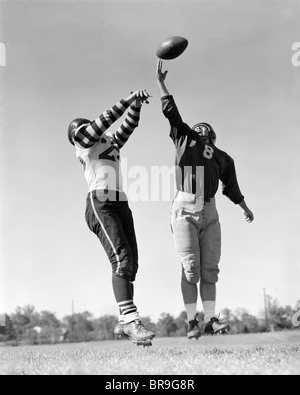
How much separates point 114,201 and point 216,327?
40.6 inches

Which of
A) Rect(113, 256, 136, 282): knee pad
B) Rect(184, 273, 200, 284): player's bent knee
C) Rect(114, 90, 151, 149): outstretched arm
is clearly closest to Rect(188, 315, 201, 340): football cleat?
Rect(184, 273, 200, 284): player's bent knee

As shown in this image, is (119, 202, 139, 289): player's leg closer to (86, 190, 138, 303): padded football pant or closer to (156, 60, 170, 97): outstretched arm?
(86, 190, 138, 303): padded football pant

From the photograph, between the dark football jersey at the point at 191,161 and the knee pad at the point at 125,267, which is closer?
the knee pad at the point at 125,267

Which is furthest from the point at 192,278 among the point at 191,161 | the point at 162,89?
the point at 162,89

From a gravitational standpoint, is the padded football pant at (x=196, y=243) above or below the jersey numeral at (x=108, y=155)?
below

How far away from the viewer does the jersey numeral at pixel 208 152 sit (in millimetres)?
3765

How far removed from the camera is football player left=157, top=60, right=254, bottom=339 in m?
3.53

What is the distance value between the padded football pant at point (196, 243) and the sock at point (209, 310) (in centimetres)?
3

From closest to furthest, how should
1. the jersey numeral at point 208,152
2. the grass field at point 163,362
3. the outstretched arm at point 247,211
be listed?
the grass field at point 163,362 → the jersey numeral at point 208,152 → the outstretched arm at point 247,211

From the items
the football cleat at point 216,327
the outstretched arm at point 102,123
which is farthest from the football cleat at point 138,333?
the outstretched arm at point 102,123

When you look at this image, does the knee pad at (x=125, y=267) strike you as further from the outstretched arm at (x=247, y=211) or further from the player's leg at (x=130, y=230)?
the outstretched arm at (x=247, y=211)

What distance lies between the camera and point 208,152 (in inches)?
149

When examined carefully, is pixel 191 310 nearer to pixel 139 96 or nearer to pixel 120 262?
pixel 120 262
